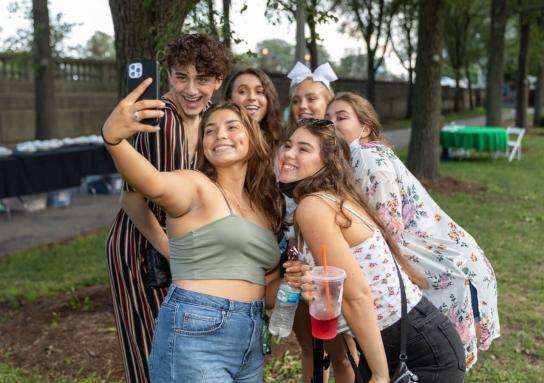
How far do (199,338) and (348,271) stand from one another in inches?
21.9

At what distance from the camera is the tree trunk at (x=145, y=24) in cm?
436

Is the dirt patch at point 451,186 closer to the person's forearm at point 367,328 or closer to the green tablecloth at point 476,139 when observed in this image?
the green tablecloth at point 476,139

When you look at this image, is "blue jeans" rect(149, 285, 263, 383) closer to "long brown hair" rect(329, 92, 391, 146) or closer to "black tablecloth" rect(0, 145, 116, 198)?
"long brown hair" rect(329, 92, 391, 146)

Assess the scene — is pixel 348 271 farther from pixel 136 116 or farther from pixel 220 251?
pixel 136 116

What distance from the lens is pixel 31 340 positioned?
15.1 feet

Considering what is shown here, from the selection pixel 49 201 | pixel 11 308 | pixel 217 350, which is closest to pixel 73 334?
pixel 11 308

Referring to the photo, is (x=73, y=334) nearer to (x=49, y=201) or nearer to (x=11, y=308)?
(x=11, y=308)

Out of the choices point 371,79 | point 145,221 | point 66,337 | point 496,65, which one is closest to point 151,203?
point 145,221

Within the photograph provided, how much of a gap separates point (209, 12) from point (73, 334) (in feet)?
8.58

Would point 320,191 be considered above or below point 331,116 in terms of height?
below

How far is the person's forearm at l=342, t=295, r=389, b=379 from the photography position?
2.06 metres

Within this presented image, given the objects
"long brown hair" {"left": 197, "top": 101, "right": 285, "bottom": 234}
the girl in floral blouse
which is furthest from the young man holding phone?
the girl in floral blouse

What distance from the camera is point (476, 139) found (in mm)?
14547

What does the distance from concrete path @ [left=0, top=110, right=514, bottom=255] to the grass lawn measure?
1.49 feet
